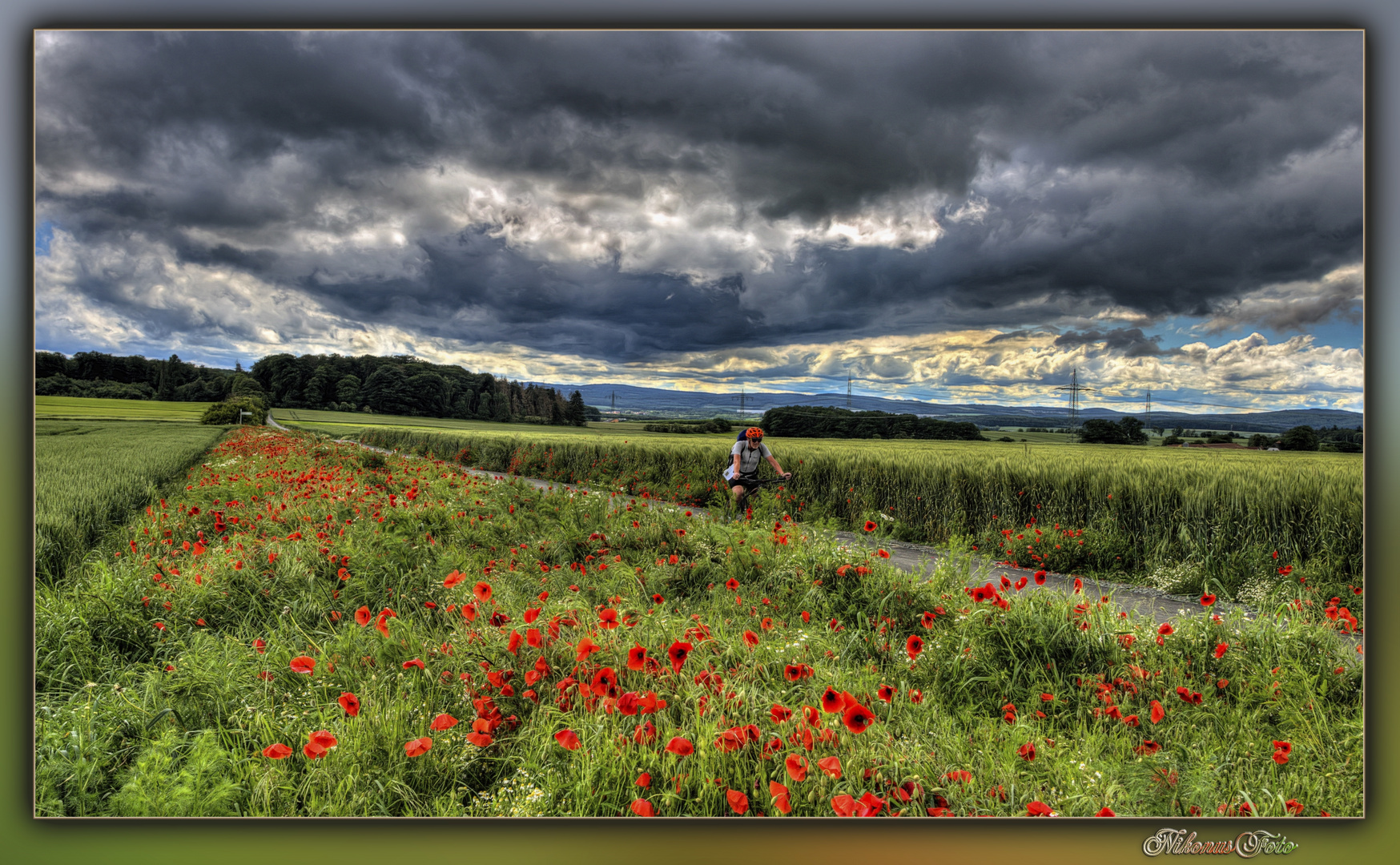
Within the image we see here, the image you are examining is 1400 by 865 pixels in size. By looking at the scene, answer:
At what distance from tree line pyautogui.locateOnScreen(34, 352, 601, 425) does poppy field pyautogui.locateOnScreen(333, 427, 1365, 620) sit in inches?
58.9

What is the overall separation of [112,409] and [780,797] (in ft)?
17.9

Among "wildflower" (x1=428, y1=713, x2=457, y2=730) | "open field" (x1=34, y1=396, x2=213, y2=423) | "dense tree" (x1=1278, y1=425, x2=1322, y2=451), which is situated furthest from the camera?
"dense tree" (x1=1278, y1=425, x2=1322, y2=451)

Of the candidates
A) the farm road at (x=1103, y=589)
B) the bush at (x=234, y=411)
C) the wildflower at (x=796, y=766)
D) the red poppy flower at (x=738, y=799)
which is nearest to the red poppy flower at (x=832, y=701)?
the wildflower at (x=796, y=766)

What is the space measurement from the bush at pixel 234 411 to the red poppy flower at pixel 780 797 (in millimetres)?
6541

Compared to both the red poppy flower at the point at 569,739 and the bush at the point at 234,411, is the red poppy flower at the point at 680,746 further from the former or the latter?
the bush at the point at 234,411

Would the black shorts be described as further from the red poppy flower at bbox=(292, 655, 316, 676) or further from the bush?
the bush

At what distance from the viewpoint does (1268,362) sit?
3896mm

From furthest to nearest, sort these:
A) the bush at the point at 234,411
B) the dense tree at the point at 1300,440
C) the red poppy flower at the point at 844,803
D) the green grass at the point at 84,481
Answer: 1. the bush at the point at 234,411
2. the dense tree at the point at 1300,440
3. the green grass at the point at 84,481
4. the red poppy flower at the point at 844,803

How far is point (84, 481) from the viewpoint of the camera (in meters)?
3.87

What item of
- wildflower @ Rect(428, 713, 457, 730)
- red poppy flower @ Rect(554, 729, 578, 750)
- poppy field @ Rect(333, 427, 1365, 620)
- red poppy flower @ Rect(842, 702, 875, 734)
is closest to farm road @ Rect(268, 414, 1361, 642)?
poppy field @ Rect(333, 427, 1365, 620)

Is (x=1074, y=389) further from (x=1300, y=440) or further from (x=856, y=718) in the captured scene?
(x=856, y=718)

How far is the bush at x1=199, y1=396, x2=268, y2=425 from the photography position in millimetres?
5684

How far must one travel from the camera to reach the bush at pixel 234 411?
5684mm

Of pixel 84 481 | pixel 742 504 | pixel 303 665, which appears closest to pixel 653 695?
pixel 303 665
